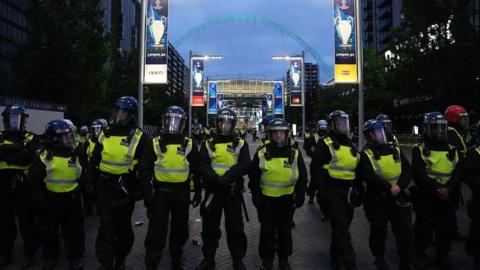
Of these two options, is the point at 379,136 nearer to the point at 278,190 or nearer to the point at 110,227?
the point at 278,190

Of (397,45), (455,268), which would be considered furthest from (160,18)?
(397,45)

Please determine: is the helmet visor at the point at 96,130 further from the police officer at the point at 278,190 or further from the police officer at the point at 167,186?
the police officer at the point at 278,190

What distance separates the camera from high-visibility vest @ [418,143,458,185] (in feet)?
18.5

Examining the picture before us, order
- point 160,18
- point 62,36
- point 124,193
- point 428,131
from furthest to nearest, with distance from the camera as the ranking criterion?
point 62,36, point 160,18, point 428,131, point 124,193

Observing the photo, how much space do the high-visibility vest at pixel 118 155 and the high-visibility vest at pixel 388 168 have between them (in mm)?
3250

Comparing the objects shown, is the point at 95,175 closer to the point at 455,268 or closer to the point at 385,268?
the point at 385,268

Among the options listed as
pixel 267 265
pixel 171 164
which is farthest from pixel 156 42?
pixel 267 265

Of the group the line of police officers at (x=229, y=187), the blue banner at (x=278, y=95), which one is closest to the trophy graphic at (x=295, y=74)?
the blue banner at (x=278, y=95)

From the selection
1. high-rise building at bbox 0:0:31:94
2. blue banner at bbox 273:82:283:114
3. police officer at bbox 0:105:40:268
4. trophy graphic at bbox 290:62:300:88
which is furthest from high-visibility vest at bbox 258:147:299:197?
high-rise building at bbox 0:0:31:94

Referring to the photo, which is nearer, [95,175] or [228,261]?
[95,175]

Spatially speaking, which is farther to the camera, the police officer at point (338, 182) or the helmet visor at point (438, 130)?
the helmet visor at point (438, 130)

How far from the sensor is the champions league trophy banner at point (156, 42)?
12.7m

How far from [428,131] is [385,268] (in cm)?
202

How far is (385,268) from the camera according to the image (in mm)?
5484
